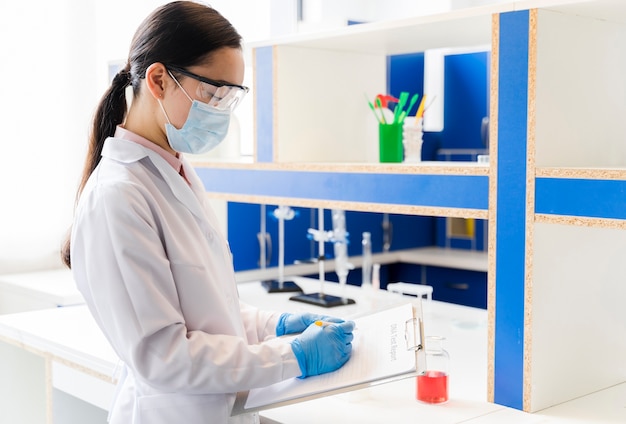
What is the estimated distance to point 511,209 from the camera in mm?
1619

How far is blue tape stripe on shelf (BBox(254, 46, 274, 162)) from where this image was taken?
91.4 inches

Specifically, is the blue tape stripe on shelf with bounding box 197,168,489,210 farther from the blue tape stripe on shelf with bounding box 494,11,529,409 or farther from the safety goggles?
the safety goggles

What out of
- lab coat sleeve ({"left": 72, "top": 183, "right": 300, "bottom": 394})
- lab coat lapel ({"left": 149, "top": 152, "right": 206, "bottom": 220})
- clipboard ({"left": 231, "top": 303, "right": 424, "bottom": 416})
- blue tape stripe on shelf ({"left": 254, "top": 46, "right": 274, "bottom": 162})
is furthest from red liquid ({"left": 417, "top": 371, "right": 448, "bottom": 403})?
blue tape stripe on shelf ({"left": 254, "top": 46, "right": 274, "bottom": 162})

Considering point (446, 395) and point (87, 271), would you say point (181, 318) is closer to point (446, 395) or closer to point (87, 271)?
point (87, 271)

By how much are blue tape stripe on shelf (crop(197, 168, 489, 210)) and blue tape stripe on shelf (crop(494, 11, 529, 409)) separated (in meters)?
0.07

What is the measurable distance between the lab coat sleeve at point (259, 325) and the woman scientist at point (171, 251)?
0.62 ft

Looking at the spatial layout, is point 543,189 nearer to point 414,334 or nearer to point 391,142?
point 414,334

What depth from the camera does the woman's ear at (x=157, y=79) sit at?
1.30m

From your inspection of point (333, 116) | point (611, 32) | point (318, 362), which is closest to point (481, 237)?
point (333, 116)

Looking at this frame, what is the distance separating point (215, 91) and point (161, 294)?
370 millimetres

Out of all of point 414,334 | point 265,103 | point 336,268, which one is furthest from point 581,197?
point 336,268

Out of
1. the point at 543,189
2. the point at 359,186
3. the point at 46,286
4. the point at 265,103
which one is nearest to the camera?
the point at 543,189

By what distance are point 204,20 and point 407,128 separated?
1004 mm

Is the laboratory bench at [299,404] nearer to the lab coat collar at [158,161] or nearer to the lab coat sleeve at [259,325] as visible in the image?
the lab coat sleeve at [259,325]
